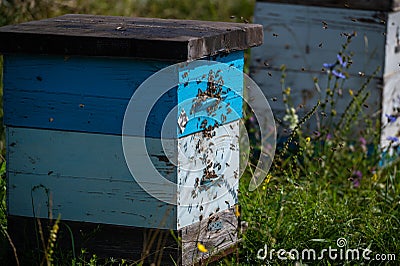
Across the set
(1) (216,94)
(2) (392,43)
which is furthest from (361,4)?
(1) (216,94)

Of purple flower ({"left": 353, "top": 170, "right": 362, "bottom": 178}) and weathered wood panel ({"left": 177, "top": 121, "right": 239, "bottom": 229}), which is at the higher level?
weathered wood panel ({"left": 177, "top": 121, "right": 239, "bottom": 229})

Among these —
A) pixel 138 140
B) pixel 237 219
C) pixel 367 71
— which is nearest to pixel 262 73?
pixel 367 71

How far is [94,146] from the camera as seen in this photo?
7.88ft

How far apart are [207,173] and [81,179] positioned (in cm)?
40

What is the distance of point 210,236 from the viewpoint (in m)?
2.56

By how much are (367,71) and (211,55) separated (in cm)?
163

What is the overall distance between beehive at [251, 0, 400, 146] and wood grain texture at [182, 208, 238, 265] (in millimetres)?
1343

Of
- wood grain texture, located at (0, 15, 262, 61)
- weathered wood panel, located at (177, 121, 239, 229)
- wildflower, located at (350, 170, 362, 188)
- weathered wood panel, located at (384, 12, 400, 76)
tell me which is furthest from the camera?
A: weathered wood panel, located at (384, 12, 400, 76)

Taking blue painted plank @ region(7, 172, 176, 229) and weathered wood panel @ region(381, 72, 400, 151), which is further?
weathered wood panel @ region(381, 72, 400, 151)

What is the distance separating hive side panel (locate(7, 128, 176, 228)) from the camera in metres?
2.38

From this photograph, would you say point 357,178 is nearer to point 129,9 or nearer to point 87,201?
point 87,201

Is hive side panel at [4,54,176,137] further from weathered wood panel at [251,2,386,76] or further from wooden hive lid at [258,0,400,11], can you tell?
wooden hive lid at [258,0,400,11]

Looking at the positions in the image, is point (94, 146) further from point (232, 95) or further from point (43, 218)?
point (232, 95)

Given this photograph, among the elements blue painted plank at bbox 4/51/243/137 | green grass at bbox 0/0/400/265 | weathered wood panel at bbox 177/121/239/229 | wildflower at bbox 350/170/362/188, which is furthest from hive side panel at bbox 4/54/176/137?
wildflower at bbox 350/170/362/188
